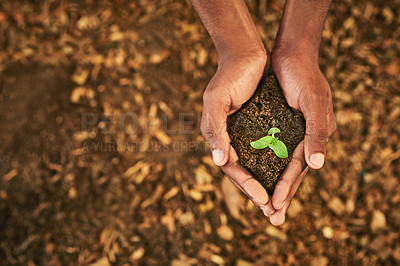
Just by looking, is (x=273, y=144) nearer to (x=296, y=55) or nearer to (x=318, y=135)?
(x=318, y=135)

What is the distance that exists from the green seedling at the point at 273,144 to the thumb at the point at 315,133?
14 centimetres

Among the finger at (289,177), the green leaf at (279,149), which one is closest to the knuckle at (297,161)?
the finger at (289,177)

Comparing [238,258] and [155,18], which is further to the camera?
[155,18]

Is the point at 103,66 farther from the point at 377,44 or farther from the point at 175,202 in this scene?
the point at 377,44

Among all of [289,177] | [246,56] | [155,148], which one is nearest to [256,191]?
[289,177]

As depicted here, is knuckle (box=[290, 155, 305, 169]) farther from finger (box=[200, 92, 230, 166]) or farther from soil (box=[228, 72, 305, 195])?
finger (box=[200, 92, 230, 166])

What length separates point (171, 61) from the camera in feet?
8.42

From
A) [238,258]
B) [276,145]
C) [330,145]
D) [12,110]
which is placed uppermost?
[276,145]

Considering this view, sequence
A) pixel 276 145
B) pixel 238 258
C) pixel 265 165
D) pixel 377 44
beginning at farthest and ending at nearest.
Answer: pixel 377 44 → pixel 238 258 → pixel 265 165 → pixel 276 145

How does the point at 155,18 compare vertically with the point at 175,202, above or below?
above

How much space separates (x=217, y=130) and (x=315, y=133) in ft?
1.74

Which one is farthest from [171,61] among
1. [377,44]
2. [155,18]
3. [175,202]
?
[377,44]

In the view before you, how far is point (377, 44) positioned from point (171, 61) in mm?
1673

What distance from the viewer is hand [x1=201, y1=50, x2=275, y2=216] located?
1757 millimetres
